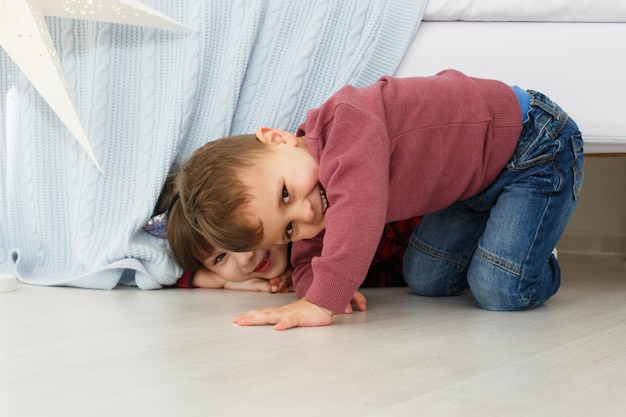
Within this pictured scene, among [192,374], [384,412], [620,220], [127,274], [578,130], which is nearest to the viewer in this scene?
[384,412]

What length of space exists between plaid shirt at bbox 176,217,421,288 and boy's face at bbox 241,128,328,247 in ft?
1.22

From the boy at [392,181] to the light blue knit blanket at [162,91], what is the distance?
0.21 m

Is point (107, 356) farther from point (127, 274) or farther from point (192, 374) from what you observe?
point (127, 274)

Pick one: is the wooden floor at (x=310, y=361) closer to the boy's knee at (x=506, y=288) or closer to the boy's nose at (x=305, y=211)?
the boy's knee at (x=506, y=288)

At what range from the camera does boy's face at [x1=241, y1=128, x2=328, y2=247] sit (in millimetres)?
1188

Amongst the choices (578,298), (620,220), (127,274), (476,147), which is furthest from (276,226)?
(620,220)

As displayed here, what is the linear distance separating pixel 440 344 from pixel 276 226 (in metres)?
0.34

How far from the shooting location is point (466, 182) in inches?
50.6

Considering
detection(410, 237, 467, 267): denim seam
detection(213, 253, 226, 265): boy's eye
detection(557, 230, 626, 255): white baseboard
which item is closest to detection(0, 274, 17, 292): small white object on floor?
detection(213, 253, 226, 265): boy's eye

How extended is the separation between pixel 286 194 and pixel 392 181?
6.5 inches

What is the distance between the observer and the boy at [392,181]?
1.13 metres

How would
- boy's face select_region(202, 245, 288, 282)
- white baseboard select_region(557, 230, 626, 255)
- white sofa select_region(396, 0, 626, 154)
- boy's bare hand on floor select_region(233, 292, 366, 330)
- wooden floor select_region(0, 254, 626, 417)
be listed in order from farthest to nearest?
white baseboard select_region(557, 230, 626, 255)
boy's face select_region(202, 245, 288, 282)
white sofa select_region(396, 0, 626, 154)
boy's bare hand on floor select_region(233, 292, 366, 330)
wooden floor select_region(0, 254, 626, 417)

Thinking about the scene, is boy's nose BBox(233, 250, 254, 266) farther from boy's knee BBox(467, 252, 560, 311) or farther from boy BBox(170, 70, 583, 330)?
boy's knee BBox(467, 252, 560, 311)

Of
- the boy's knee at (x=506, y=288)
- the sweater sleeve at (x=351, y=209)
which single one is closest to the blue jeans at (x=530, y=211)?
the boy's knee at (x=506, y=288)
